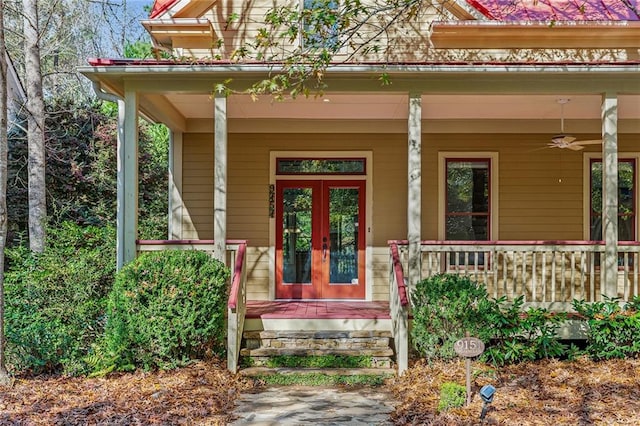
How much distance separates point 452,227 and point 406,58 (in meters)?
2.88

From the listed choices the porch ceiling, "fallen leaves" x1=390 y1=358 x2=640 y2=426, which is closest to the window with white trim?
the porch ceiling

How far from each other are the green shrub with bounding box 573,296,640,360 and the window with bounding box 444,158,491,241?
3.02 metres

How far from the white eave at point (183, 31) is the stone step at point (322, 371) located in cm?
517

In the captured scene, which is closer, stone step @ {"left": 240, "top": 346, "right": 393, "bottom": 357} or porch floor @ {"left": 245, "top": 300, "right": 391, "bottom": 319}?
stone step @ {"left": 240, "top": 346, "right": 393, "bottom": 357}

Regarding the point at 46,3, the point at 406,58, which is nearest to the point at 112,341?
the point at 406,58

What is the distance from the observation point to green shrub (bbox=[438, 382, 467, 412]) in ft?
15.3

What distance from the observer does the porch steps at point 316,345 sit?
21.4 ft

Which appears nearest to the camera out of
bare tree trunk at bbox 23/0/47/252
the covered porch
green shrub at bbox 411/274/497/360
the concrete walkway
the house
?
the concrete walkway

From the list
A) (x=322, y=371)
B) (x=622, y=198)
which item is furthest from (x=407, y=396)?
(x=622, y=198)

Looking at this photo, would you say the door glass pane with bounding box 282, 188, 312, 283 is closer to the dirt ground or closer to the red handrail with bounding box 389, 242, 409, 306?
the red handrail with bounding box 389, 242, 409, 306

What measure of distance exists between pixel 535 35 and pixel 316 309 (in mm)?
5524

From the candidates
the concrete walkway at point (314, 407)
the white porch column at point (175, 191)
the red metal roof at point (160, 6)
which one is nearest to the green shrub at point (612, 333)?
the concrete walkway at point (314, 407)

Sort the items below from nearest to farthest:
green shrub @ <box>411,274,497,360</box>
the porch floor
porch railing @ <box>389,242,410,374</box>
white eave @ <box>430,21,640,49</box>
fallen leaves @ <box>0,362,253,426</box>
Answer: fallen leaves @ <box>0,362,253,426</box>
green shrub @ <box>411,274,497,360</box>
porch railing @ <box>389,242,410,374</box>
the porch floor
white eave @ <box>430,21,640,49</box>

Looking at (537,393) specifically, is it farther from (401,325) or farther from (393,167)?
(393,167)
